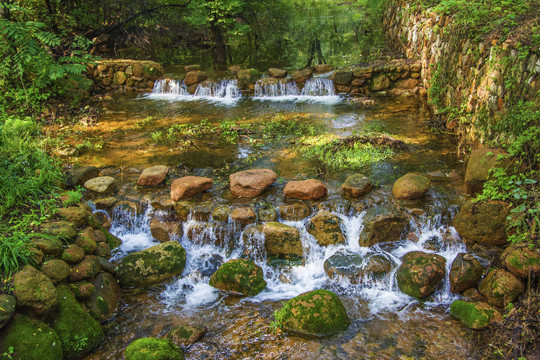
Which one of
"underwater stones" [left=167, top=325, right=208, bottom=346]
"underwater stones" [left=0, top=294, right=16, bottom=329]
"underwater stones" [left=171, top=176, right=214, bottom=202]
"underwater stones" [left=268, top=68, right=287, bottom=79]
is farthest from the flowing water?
"underwater stones" [left=268, top=68, right=287, bottom=79]

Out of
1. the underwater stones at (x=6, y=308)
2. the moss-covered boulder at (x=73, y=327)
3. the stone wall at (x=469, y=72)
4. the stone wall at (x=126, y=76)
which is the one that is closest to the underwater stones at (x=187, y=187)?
the moss-covered boulder at (x=73, y=327)

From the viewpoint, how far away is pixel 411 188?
5414 millimetres

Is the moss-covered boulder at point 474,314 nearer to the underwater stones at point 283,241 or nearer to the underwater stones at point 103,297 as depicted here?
the underwater stones at point 283,241

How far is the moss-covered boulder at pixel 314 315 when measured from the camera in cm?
395

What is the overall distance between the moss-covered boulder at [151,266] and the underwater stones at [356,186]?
8.67 feet

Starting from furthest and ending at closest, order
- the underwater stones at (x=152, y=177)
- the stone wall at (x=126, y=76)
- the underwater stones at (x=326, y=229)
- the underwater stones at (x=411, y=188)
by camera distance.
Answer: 1. the stone wall at (x=126, y=76)
2. the underwater stones at (x=152, y=177)
3. the underwater stones at (x=411, y=188)
4. the underwater stones at (x=326, y=229)

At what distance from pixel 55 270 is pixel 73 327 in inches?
26.2

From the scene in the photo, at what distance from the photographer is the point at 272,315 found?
167 inches

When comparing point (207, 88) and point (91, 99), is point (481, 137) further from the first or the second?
point (91, 99)

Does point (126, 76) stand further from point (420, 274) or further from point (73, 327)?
point (420, 274)

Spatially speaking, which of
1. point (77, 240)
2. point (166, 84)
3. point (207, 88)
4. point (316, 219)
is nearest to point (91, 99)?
point (166, 84)

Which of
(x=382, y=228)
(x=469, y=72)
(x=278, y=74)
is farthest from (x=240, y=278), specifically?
(x=278, y=74)

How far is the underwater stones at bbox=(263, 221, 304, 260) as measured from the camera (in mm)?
5176

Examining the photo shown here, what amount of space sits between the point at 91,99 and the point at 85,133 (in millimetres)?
2890
